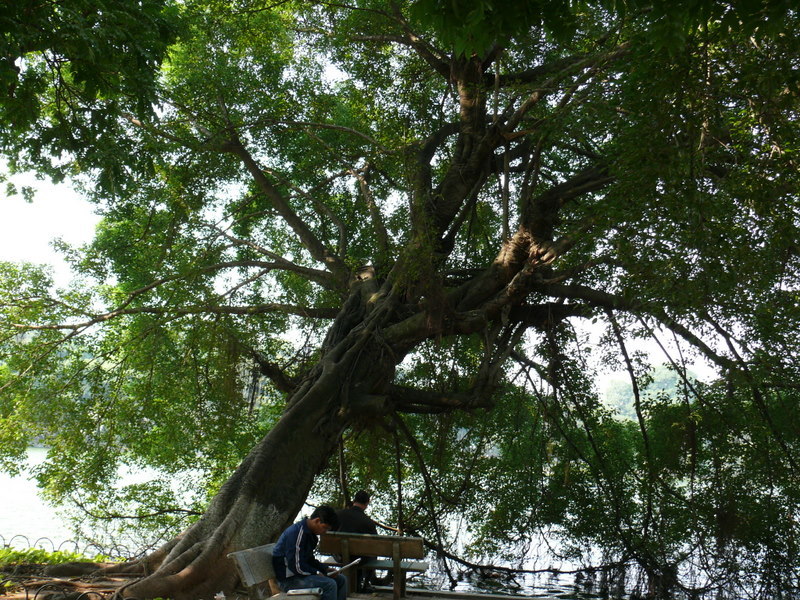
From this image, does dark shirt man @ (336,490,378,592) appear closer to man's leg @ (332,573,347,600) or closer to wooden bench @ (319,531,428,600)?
wooden bench @ (319,531,428,600)

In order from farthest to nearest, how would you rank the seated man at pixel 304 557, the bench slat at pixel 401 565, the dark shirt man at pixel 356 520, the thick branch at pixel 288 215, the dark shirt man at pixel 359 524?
the thick branch at pixel 288 215
the dark shirt man at pixel 356 520
the dark shirt man at pixel 359 524
the bench slat at pixel 401 565
the seated man at pixel 304 557

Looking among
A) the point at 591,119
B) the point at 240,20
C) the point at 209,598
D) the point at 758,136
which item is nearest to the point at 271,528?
the point at 209,598

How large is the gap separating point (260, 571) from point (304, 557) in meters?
0.33

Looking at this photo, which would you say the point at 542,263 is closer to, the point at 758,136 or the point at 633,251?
the point at 633,251

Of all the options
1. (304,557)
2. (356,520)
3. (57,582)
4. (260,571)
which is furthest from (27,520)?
(304,557)

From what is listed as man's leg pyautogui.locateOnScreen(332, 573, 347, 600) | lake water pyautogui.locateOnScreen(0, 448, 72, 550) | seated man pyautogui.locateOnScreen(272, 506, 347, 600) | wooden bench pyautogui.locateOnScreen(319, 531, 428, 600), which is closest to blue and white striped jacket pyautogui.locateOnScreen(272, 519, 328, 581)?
seated man pyautogui.locateOnScreen(272, 506, 347, 600)

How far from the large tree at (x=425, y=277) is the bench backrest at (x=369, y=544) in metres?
0.75

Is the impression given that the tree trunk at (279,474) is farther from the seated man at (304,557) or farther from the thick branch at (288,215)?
the thick branch at (288,215)

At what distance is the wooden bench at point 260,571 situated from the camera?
5086 millimetres

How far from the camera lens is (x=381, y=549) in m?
6.35

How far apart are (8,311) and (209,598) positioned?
5611mm

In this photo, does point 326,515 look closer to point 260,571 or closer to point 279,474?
point 260,571

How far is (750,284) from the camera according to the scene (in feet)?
21.0

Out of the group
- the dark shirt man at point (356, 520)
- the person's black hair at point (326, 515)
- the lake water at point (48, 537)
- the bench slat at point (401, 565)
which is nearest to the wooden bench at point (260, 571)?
the person's black hair at point (326, 515)
